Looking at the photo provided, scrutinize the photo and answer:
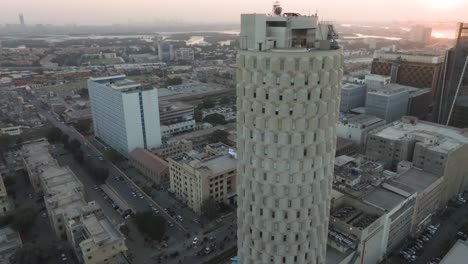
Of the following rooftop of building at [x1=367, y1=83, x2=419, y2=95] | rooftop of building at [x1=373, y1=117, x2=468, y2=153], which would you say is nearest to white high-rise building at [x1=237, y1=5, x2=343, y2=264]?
rooftop of building at [x1=373, y1=117, x2=468, y2=153]

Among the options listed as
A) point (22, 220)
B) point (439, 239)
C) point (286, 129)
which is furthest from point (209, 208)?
point (286, 129)

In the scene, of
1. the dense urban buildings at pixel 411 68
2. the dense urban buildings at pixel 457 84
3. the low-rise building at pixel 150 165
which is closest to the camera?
the low-rise building at pixel 150 165

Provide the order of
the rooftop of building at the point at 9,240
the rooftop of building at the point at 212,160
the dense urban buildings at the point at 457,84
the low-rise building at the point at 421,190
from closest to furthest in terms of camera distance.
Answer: the rooftop of building at the point at 9,240 → the low-rise building at the point at 421,190 → the rooftop of building at the point at 212,160 → the dense urban buildings at the point at 457,84

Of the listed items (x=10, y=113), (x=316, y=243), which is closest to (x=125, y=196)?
(x=316, y=243)

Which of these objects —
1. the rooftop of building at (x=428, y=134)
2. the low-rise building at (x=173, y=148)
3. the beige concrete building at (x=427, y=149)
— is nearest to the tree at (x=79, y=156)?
the low-rise building at (x=173, y=148)

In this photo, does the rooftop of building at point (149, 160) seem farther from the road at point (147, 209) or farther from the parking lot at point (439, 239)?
the parking lot at point (439, 239)

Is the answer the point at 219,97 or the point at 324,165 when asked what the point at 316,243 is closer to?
the point at 324,165

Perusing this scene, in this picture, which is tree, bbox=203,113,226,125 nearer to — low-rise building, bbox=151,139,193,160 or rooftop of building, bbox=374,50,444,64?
low-rise building, bbox=151,139,193,160

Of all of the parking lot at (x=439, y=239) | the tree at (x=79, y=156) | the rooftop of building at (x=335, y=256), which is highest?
the rooftop of building at (x=335, y=256)
